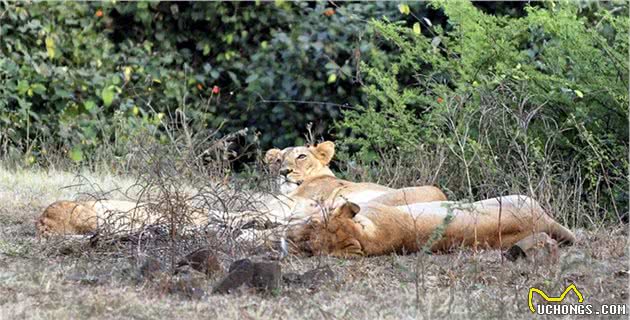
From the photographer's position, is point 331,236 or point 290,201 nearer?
point 331,236

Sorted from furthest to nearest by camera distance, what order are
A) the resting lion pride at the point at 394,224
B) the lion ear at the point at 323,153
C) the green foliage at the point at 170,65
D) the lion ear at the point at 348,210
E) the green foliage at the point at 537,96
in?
the green foliage at the point at 170,65 < the lion ear at the point at 323,153 < the green foliage at the point at 537,96 < the resting lion pride at the point at 394,224 < the lion ear at the point at 348,210

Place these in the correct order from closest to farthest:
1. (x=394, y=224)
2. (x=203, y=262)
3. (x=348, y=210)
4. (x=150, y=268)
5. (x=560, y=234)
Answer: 1. (x=150, y=268)
2. (x=203, y=262)
3. (x=348, y=210)
4. (x=394, y=224)
5. (x=560, y=234)

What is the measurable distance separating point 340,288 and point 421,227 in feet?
3.15

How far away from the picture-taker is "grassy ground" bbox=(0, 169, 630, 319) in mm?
4508

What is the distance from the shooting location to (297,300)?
4703mm

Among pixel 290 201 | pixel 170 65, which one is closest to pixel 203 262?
pixel 290 201

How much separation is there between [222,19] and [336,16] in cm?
127

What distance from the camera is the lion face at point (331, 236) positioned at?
5562 millimetres

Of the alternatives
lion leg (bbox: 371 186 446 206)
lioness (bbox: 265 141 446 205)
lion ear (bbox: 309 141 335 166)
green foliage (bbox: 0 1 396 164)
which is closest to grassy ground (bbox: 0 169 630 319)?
lion leg (bbox: 371 186 446 206)

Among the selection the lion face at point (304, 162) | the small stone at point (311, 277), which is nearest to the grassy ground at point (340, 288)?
the small stone at point (311, 277)

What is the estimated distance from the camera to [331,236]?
18.4 feet

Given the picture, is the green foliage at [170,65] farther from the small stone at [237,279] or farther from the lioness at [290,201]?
the small stone at [237,279]

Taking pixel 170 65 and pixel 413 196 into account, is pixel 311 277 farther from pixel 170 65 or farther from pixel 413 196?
pixel 170 65

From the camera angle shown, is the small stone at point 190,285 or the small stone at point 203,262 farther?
the small stone at point 203,262
